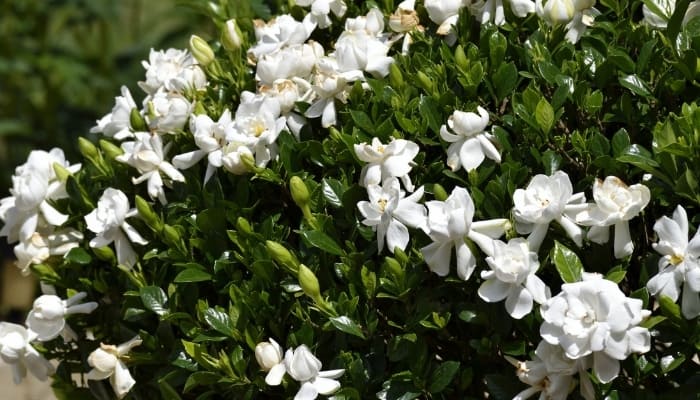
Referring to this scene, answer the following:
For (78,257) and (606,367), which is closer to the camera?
(606,367)

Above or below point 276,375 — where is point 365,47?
above

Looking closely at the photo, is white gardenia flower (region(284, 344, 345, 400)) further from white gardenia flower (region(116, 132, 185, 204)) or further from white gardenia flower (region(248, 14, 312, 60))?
white gardenia flower (region(248, 14, 312, 60))

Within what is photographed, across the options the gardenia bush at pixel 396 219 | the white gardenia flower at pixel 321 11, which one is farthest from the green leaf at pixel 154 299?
the white gardenia flower at pixel 321 11

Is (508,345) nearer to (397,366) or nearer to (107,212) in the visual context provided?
(397,366)

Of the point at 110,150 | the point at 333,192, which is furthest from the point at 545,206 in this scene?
the point at 110,150

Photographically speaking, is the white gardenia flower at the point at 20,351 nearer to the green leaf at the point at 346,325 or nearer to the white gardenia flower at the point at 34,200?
the white gardenia flower at the point at 34,200

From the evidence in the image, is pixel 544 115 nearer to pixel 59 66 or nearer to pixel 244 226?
pixel 244 226

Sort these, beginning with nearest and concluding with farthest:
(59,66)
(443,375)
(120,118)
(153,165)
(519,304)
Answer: (519,304), (443,375), (153,165), (120,118), (59,66)
